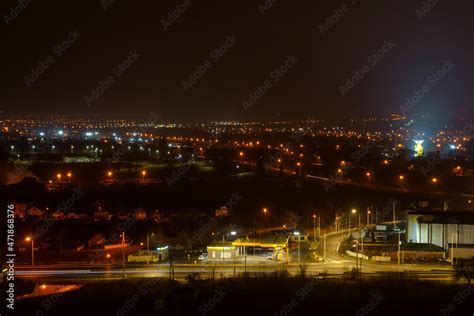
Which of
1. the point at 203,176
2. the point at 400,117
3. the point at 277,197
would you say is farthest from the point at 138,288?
the point at 400,117

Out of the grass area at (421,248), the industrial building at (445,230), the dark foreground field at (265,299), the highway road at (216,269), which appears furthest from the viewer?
the industrial building at (445,230)

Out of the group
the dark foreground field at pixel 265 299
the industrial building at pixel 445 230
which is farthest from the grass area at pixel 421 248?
the dark foreground field at pixel 265 299

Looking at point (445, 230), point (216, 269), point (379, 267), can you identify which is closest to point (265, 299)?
point (216, 269)

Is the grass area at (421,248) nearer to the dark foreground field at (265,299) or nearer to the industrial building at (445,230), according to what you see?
the industrial building at (445,230)

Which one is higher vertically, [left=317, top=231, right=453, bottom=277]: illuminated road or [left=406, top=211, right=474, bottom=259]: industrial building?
[left=406, top=211, right=474, bottom=259]: industrial building

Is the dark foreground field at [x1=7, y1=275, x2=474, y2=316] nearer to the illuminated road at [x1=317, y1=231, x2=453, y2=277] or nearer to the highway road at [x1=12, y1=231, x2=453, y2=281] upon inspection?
the highway road at [x1=12, y1=231, x2=453, y2=281]

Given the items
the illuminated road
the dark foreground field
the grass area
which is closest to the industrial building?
the grass area

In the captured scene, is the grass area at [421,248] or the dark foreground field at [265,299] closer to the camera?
the dark foreground field at [265,299]

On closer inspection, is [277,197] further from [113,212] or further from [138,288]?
[138,288]
